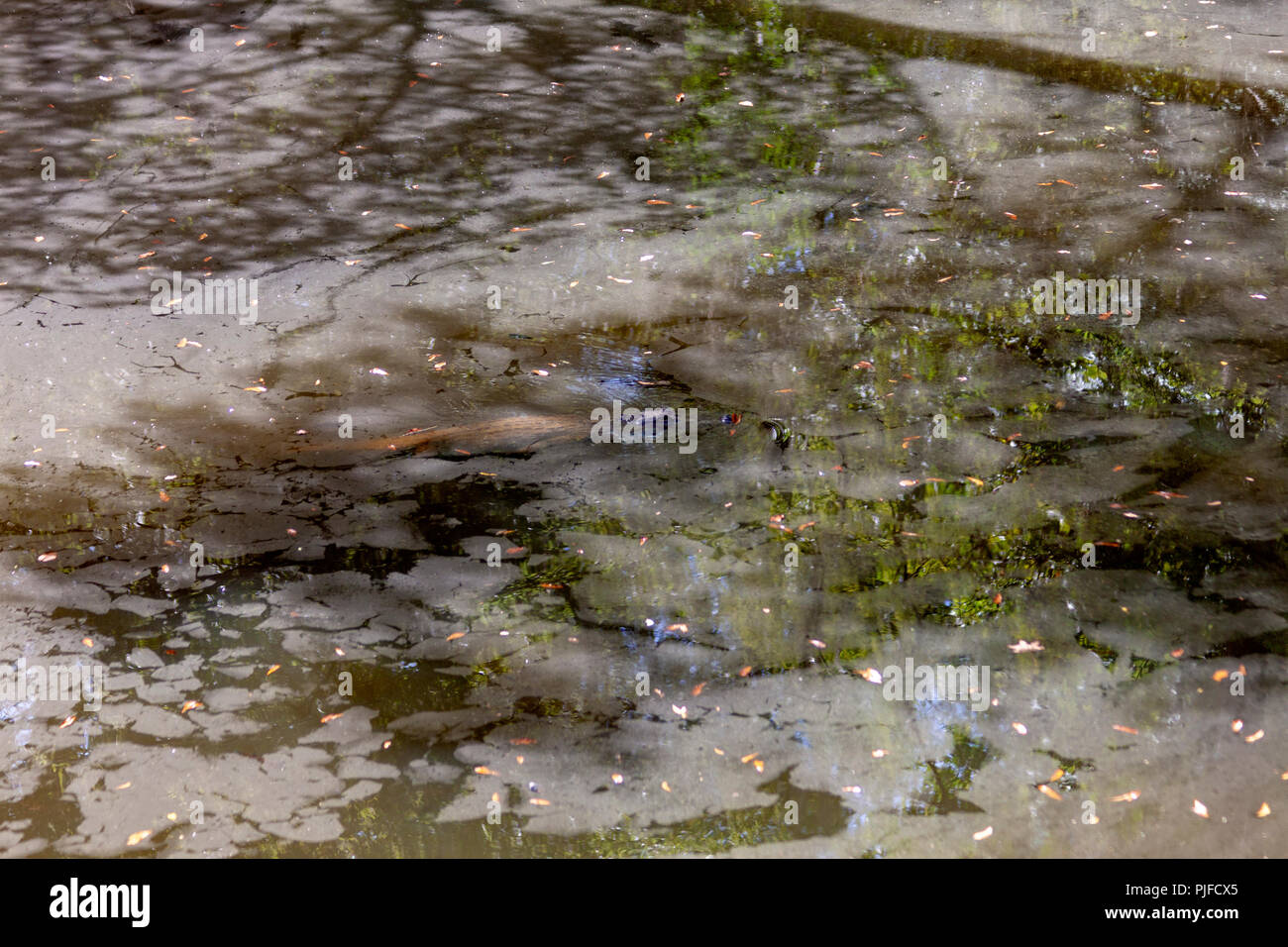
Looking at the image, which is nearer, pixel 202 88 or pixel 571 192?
pixel 571 192

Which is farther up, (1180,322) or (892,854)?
(1180,322)

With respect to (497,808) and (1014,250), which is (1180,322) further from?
(497,808)

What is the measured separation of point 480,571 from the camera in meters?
4.44

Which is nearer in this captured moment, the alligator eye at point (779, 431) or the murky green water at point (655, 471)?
the murky green water at point (655, 471)

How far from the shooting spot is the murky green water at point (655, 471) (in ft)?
11.7

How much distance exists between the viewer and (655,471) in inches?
196

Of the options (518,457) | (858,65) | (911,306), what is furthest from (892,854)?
(858,65)

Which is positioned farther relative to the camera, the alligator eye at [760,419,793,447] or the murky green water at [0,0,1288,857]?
the alligator eye at [760,419,793,447]

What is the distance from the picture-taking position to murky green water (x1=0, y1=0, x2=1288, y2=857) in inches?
140

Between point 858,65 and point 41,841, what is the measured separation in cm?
856

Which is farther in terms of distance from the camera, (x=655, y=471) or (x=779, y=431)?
(x=779, y=431)

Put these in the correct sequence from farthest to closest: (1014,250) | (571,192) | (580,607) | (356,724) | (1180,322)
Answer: (571,192) → (1014,250) → (1180,322) → (580,607) → (356,724)

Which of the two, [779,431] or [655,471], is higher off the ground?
[779,431]

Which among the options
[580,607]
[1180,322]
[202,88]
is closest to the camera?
[580,607]
